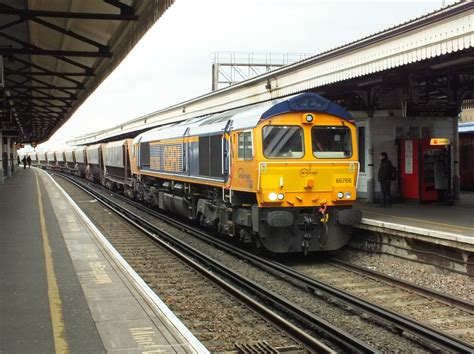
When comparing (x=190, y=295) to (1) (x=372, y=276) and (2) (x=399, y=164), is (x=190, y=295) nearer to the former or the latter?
(1) (x=372, y=276)

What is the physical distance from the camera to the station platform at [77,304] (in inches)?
200

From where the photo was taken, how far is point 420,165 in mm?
14992

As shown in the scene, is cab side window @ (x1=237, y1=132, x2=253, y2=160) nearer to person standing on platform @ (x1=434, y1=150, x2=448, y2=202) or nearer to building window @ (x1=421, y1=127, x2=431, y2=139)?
person standing on platform @ (x1=434, y1=150, x2=448, y2=202)

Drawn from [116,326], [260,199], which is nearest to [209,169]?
[260,199]

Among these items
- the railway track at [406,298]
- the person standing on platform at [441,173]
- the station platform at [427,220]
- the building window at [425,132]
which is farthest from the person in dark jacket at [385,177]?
the railway track at [406,298]

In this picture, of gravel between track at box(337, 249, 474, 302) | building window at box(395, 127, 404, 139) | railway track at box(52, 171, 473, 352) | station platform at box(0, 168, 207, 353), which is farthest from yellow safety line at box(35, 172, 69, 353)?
building window at box(395, 127, 404, 139)

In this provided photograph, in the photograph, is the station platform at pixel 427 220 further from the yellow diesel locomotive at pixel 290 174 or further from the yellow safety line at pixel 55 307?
the yellow safety line at pixel 55 307

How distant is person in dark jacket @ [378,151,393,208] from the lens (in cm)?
1422

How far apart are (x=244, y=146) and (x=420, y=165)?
6453mm

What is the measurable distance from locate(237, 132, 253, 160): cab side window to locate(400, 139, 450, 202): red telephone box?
624 centimetres

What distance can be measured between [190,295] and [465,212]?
316 inches

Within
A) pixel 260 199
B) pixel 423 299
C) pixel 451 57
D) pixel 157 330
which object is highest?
pixel 451 57

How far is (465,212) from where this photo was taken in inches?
517

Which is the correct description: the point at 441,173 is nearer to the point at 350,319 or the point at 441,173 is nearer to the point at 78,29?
the point at 350,319
